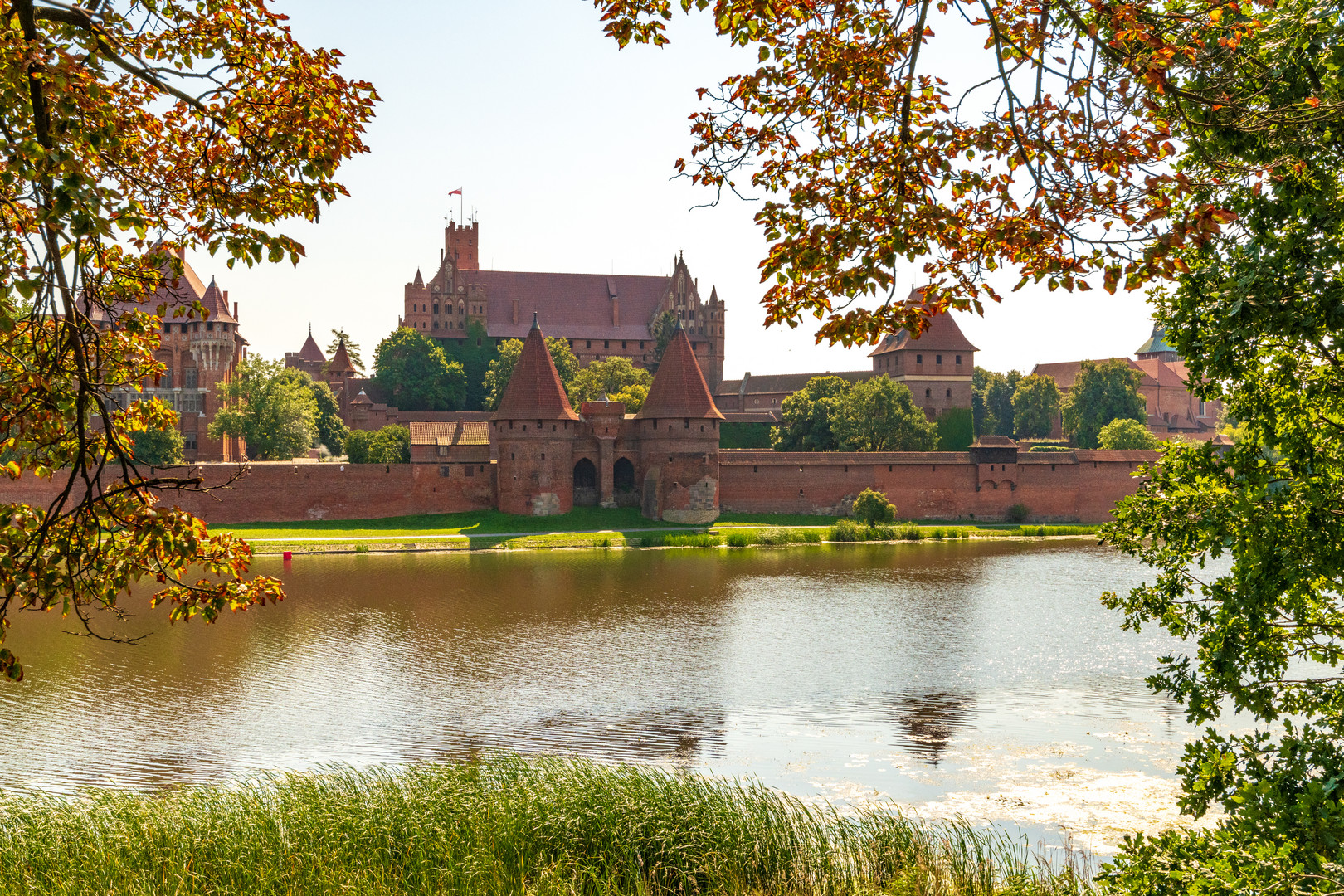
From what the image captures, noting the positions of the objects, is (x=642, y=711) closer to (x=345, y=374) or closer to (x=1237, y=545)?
(x=1237, y=545)

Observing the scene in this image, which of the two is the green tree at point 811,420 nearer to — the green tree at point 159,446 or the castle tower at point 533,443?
the castle tower at point 533,443

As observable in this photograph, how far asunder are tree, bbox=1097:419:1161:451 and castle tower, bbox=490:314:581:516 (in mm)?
25723

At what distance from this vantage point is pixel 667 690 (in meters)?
14.0

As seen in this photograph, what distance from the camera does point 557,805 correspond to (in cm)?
786

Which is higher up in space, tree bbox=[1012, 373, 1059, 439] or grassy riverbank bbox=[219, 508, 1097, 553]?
tree bbox=[1012, 373, 1059, 439]

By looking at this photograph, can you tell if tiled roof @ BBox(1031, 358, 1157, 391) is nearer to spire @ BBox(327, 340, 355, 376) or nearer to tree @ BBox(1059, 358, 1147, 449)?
tree @ BBox(1059, 358, 1147, 449)

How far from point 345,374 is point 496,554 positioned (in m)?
29.7

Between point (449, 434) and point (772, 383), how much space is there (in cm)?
2299

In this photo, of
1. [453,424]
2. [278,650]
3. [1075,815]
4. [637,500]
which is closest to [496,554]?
[637,500]

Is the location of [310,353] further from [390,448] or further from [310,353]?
[390,448]

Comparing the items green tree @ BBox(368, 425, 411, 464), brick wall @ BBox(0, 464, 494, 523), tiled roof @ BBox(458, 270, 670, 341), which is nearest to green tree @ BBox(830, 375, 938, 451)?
brick wall @ BBox(0, 464, 494, 523)

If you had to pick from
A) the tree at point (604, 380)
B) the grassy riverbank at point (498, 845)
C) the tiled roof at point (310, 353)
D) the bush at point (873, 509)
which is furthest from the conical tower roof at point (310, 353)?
the grassy riverbank at point (498, 845)

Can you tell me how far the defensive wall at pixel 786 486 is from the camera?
115 feet

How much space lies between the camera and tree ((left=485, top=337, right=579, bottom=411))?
52500 millimetres
